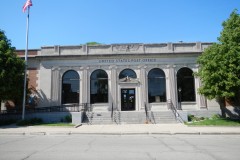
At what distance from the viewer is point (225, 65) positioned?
20406 millimetres

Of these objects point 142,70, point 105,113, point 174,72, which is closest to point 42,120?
point 105,113

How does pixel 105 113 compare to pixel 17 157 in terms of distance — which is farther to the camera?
pixel 105 113

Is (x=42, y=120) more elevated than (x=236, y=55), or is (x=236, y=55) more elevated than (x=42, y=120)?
(x=236, y=55)

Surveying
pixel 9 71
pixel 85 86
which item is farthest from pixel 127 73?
pixel 9 71

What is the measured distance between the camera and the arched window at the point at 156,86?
89.6 ft

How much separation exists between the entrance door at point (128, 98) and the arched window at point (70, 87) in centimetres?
569

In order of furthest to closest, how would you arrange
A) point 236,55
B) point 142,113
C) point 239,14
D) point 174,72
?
point 174,72 → point 142,113 → point 239,14 → point 236,55

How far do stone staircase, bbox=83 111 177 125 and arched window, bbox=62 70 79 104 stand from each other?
349 centimetres

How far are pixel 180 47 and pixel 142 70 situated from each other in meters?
5.76

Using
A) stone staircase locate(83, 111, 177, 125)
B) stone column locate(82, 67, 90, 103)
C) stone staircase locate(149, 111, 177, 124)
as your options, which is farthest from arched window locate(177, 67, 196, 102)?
stone column locate(82, 67, 90, 103)

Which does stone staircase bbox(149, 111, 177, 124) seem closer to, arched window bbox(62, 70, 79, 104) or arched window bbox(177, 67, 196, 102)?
arched window bbox(177, 67, 196, 102)

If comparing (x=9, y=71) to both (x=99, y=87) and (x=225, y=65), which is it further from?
(x=225, y=65)

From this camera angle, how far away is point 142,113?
80.9 ft

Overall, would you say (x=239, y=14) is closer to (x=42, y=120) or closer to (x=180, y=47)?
(x=180, y=47)
